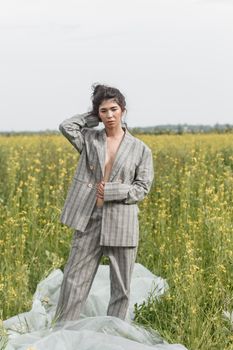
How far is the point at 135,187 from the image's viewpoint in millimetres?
4969

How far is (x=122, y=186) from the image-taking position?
491cm

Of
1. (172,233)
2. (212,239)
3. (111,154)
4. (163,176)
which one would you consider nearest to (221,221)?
(212,239)

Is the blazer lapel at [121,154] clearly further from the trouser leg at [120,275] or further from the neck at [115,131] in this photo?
the trouser leg at [120,275]

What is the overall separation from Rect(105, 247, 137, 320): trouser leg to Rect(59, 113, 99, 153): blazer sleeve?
2.24ft

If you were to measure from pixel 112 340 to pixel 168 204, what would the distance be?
419 centimetres

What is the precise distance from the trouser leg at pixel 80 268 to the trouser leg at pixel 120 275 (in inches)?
4.4

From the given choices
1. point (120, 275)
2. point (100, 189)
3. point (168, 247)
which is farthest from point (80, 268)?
point (168, 247)

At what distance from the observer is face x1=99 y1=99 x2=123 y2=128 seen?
5.00m

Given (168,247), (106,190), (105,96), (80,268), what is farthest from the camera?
(168,247)

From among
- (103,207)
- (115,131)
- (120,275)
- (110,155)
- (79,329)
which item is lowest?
(79,329)

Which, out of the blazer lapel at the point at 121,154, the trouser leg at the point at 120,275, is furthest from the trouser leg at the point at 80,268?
the blazer lapel at the point at 121,154

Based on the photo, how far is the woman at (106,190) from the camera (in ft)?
16.3

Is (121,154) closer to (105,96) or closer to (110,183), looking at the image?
(110,183)

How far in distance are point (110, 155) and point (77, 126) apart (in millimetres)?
273
